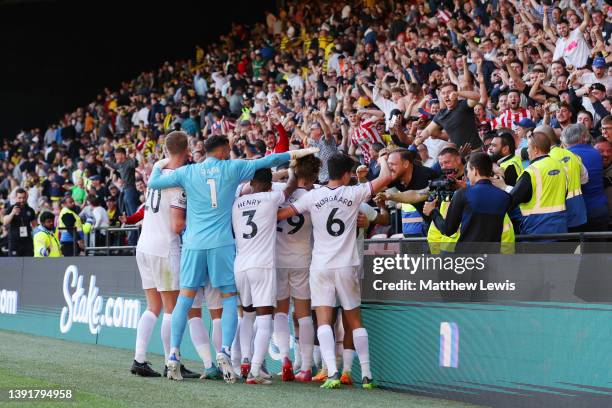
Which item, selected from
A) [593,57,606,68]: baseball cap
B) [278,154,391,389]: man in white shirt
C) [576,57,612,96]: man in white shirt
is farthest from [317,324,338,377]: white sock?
[593,57,606,68]: baseball cap

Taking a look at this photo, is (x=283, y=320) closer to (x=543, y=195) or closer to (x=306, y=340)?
(x=306, y=340)

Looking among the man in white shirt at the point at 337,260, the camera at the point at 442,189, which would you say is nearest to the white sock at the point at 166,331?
the man in white shirt at the point at 337,260

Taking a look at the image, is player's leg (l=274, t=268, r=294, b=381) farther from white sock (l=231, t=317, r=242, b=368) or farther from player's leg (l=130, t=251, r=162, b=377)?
player's leg (l=130, t=251, r=162, b=377)

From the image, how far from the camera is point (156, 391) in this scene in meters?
7.92

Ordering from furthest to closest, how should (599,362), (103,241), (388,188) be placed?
(103,241), (388,188), (599,362)

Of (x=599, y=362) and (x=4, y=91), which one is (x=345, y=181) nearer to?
(x=599, y=362)

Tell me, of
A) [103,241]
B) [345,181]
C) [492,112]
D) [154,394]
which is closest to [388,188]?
[345,181]

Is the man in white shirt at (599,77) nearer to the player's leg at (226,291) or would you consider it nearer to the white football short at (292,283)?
the white football short at (292,283)

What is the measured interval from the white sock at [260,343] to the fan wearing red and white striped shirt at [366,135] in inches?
201

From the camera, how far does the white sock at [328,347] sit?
843 cm

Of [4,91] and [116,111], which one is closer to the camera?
[116,111]

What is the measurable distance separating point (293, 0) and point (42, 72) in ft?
29.7

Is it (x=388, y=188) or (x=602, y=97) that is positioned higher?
(x=602, y=97)

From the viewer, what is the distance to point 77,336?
13.8m
